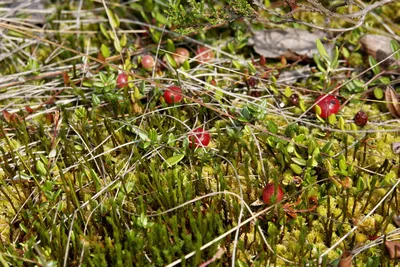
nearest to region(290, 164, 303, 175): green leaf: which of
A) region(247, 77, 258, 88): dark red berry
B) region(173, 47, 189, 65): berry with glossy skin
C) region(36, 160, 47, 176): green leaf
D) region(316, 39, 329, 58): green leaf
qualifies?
region(247, 77, 258, 88): dark red berry

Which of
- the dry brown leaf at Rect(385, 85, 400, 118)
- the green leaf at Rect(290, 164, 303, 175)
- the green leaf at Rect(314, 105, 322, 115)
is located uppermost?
the green leaf at Rect(314, 105, 322, 115)

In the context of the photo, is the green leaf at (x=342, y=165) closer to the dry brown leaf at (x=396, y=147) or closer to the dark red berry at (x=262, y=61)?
the dry brown leaf at (x=396, y=147)

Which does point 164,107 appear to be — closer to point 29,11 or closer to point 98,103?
point 98,103

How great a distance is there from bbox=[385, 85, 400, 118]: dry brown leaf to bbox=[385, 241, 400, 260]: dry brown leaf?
116 cm

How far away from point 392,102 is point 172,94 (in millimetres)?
1493

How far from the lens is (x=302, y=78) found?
12.9 ft

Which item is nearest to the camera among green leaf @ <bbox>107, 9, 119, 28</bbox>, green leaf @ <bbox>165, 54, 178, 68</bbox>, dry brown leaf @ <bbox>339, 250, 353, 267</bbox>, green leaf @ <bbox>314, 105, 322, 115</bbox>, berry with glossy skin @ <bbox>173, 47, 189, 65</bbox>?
dry brown leaf @ <bbox>339, 250, 353, 267</bbox>

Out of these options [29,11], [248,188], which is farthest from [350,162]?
[29,11]

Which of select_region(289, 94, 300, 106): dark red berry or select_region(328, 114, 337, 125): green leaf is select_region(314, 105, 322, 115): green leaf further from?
select_region(289, 94, 300, 106): dark red berry

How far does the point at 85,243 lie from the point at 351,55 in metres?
2.51

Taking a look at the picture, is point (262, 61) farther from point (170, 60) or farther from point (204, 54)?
point (170, 60)

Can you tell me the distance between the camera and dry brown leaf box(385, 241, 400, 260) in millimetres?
2596

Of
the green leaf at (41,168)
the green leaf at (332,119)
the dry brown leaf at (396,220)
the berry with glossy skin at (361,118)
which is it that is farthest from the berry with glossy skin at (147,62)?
the dry brown leaf at (396,220)

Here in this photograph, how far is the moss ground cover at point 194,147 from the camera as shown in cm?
273
